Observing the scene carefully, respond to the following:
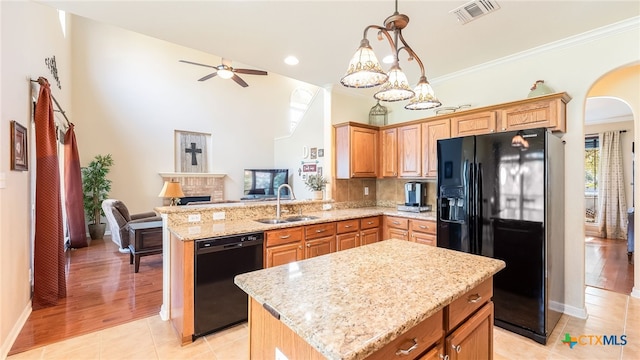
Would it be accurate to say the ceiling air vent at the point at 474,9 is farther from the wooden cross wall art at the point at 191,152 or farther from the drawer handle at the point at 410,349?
the wooden cross wall art at the point at 191,152

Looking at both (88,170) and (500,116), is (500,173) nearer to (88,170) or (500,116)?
(500,116)

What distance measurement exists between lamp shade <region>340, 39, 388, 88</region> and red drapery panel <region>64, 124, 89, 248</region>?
5.61 metres

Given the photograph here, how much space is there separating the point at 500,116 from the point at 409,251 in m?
2.18

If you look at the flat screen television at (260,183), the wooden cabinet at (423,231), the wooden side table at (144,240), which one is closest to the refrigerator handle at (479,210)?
the wooden cabinet at (423,231)

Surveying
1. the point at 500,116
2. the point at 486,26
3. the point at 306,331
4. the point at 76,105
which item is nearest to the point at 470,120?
the point at 500,116

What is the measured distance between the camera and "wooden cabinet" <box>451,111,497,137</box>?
124 inches

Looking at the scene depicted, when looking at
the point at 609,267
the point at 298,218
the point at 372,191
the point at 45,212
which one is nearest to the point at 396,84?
the point at 298,218

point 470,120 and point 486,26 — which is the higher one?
point 486,26

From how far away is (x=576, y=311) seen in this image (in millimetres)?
2801

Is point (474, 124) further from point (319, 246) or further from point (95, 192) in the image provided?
point (95, 192)

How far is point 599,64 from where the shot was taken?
108 inches

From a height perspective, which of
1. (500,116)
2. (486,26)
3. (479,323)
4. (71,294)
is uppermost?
(486,26)

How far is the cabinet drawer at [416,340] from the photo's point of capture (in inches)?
37.2

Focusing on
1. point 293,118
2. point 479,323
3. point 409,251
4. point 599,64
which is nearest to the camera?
point 479,323
